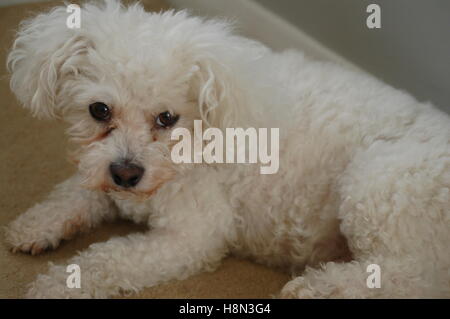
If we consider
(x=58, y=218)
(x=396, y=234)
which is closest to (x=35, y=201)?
(x=58, y=218)

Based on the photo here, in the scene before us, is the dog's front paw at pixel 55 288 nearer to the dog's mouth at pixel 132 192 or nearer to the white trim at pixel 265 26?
the dog's mouth at pixel 132 192

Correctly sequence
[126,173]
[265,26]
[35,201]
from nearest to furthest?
[126,173]
[35,201]
[265,26]

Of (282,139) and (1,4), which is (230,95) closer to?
(282,139)

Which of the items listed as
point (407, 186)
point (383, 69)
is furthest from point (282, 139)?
point (383, 69)

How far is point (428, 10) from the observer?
1.58m

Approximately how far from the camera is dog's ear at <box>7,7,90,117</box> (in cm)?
123

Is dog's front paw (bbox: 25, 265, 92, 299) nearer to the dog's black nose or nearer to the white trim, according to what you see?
the dog's black nose

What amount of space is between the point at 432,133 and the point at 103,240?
879 mm

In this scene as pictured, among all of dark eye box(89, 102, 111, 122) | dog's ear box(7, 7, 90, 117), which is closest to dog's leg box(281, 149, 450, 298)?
dark eye box(89, 102, 111, 122)

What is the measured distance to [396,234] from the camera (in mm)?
1182

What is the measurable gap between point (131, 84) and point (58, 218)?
468mm

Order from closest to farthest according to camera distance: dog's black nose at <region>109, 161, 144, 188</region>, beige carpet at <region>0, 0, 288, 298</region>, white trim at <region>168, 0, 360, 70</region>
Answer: dog's black nose at <region>109, 161, 144, 188</region> → beige carpet at <region>0, 0, 288, 298</region> → white trim at <region>168, 0, 360, 70</region>

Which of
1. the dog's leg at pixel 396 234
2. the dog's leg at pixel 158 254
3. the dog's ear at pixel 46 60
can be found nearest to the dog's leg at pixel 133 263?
the dog's leg at pixel 158 254

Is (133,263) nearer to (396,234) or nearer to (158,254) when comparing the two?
(158,254)
